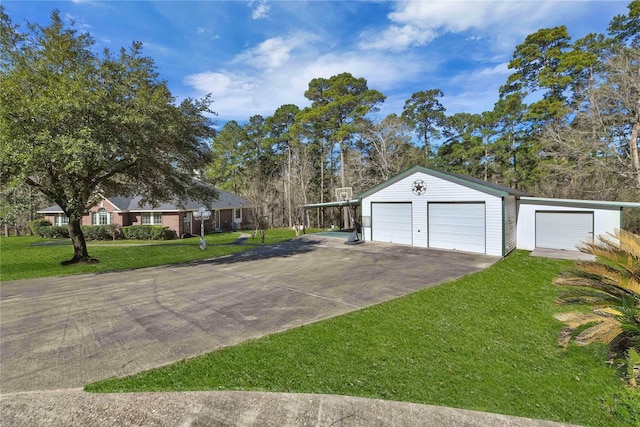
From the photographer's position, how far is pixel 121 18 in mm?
10641

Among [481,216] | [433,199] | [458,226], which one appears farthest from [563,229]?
[433,199]

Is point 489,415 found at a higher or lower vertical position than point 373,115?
lower

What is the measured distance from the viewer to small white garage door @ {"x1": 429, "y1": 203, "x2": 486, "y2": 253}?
1377 cm

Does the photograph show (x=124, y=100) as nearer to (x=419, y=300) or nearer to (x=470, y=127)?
(x=419, y=300)

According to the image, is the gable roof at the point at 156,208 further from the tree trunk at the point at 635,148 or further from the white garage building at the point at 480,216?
the tree trunk at the point at 635,148

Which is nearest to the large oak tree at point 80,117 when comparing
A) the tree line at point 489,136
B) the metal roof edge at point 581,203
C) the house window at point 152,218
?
the tree line at point 489,136

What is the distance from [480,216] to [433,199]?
2211 mm

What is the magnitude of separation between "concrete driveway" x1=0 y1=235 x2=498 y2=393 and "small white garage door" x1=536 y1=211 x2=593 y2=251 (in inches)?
145

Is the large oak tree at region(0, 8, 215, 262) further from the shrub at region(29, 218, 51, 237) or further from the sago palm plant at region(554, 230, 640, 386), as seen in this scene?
the shrub at region(29, 218, 51, 237)

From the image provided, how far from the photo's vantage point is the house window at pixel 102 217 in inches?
1041

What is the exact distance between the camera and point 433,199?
49.5 feet

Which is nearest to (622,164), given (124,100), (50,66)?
(124,100)

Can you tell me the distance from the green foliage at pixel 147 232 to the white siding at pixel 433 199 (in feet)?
51.7

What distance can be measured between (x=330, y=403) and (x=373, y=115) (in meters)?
27.8
